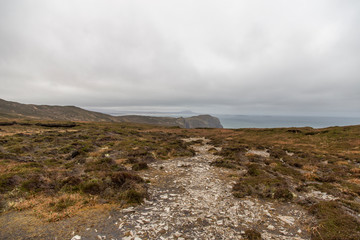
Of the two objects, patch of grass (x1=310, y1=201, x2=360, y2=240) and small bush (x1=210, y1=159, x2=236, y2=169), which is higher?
patch of grass (x1=310, y1=201, x2=360, y2=240)

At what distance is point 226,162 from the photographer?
16.5 meters

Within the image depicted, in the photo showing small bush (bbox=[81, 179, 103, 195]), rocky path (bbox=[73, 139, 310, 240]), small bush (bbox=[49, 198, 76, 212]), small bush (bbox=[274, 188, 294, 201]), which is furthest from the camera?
small bush (bbox=[274, 188, 294, 201])

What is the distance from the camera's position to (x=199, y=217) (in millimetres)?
6969

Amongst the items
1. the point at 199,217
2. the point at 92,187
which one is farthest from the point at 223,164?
the point at 92,187

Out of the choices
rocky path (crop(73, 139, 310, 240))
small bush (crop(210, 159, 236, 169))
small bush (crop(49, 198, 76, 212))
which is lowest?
small bush (crop(210, 159, 236, 169))

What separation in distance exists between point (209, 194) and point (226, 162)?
303 inches

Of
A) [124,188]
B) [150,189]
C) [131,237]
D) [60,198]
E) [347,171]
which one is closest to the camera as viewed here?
[131,237]

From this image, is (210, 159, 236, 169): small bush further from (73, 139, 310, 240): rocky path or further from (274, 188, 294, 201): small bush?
(274, 188, 294, 201): small bush

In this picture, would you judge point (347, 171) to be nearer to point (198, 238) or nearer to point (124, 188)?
point (198, 238)

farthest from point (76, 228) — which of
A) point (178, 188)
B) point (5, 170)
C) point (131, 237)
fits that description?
point (5, 170)

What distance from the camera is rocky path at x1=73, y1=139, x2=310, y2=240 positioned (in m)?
5.86

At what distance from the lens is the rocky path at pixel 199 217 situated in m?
5.86

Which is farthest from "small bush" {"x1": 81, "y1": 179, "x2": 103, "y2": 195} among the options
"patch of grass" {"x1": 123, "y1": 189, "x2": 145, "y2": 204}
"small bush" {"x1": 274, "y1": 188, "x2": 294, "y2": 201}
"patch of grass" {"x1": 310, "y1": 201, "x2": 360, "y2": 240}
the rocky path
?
"small bush" {"x1": 274, "y1": 188, "x2": 294, "y2": 201}

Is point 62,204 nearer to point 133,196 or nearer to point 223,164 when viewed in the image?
point 133,196
